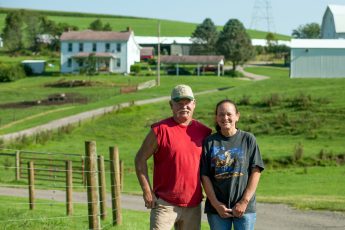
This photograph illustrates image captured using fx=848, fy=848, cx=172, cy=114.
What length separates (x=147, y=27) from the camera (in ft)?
607

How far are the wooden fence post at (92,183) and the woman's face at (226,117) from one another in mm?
4411

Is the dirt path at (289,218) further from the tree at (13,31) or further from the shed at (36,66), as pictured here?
the tree at (13,31)

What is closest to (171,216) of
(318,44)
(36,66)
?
(318,44)

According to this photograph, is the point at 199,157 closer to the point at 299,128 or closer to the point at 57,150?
the point at 57,150

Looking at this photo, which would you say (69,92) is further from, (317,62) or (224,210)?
(224,210)

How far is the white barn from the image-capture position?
3310 inches

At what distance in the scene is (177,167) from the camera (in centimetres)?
888

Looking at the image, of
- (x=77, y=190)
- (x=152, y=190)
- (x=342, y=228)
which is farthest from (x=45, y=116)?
(x=152, y=190)

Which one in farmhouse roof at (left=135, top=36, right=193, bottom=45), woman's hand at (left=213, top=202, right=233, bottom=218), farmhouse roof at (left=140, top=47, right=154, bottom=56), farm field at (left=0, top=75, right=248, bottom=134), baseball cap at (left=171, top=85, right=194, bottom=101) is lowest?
farm field at (left=0, top=75, right=248, bottom=134)

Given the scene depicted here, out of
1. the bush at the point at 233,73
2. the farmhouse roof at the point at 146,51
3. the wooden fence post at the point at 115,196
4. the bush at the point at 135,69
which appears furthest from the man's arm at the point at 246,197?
the farmhouse roof at the point at 146,51

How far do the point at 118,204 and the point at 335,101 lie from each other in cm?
3416

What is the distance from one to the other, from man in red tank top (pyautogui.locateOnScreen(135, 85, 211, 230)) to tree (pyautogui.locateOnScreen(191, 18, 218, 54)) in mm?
131969

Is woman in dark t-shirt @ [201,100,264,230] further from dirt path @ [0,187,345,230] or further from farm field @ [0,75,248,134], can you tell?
farm field @ [0,75,248,134]

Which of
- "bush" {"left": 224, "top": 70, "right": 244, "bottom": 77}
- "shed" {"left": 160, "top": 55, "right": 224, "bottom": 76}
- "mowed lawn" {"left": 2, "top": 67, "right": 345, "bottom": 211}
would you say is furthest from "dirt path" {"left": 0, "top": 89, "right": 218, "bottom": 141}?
"shed" {"left": 160, "top": 55, "right": 224, "bottom": 76}
